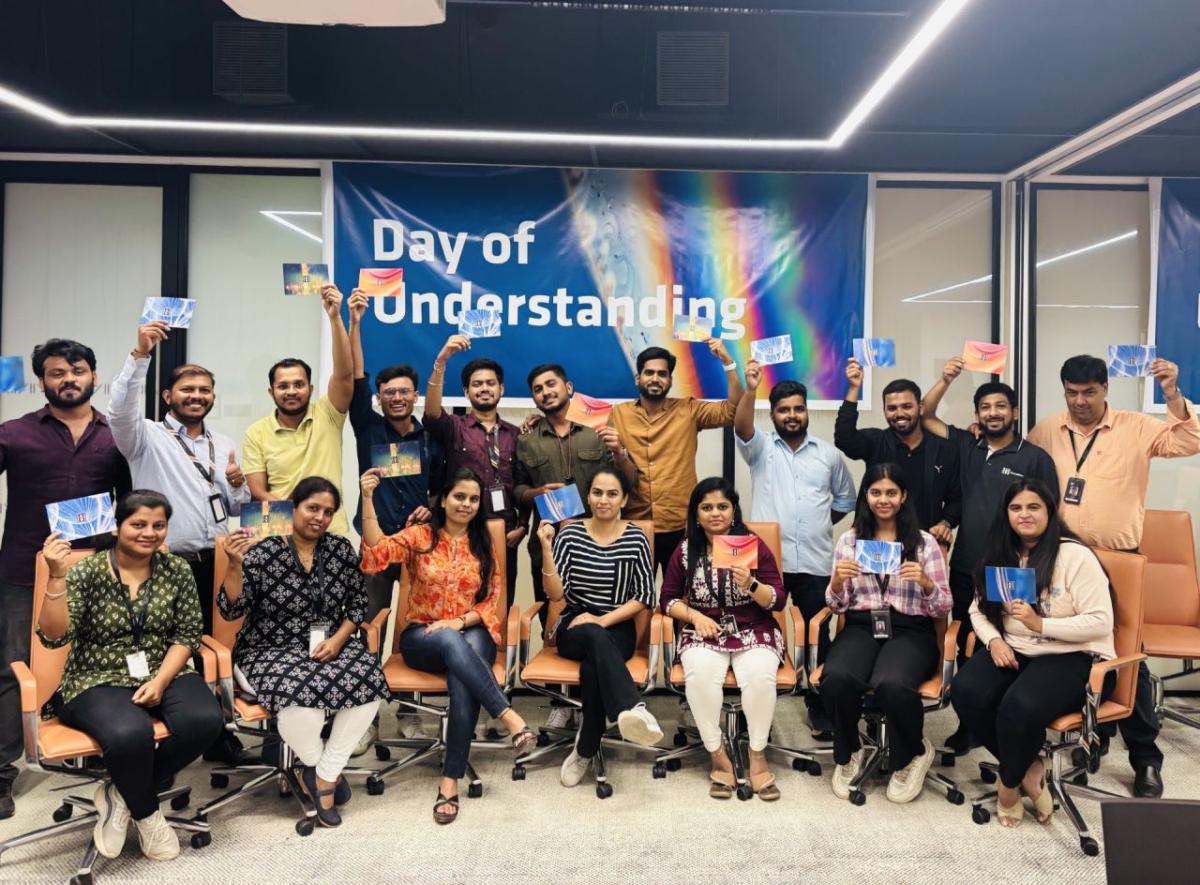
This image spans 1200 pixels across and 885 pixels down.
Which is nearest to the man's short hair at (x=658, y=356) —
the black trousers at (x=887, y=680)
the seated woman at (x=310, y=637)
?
the black trousers at (x=887, y=680)

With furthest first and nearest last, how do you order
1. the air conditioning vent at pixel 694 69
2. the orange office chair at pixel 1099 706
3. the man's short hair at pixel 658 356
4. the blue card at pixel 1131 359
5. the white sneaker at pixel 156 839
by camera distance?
1. the man's short hair at pixel 658 356
2. the blue card at pixel 1131 359
3. the air conditioning vent at pixel 694 69
4. the orange office chair at pixel 1099 706
5. the white sneaker at pixel 156 839

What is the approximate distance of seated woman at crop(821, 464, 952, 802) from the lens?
10.7 feet

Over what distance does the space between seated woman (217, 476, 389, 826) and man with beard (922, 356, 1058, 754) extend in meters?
2.42

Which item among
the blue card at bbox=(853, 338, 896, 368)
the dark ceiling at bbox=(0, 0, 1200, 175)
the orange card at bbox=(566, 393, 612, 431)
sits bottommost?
the orange card at bbox=(566, 393, 612, 431)

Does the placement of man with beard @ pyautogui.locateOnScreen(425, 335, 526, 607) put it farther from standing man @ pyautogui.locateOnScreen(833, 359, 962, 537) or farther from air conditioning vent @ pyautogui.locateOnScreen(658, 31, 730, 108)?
standing man @ pyautogui.locateOnScreen(833, 359, 962, 537)

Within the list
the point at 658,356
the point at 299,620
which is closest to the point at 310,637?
the point at 299,620

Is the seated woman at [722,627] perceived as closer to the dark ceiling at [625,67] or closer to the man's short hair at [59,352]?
the dark ceiling at [625,67]

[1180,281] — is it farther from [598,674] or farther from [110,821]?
[110,821]

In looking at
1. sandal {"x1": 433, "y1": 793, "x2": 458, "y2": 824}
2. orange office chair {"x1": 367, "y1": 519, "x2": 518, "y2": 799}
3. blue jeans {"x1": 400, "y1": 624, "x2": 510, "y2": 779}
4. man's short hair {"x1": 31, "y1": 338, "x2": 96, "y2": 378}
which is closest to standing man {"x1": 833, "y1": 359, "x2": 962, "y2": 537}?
orange office chair {"x1": 367, "y1": 519, "x2": 518, "y2": 799}

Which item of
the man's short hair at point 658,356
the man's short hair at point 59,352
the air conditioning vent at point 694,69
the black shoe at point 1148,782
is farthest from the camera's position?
the man's short hair at point 658,356

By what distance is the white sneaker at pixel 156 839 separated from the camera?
2.88 metres

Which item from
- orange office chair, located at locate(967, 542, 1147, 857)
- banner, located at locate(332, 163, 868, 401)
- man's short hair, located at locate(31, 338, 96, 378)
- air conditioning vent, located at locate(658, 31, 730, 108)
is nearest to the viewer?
orange office chair, located at locate(967, 542, 1147, 857)

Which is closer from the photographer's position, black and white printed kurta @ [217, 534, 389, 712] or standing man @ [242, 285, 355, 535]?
black and white printed kurta @ [217, 534, 389, 712]

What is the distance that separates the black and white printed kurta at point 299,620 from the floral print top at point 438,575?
154 millimetres
